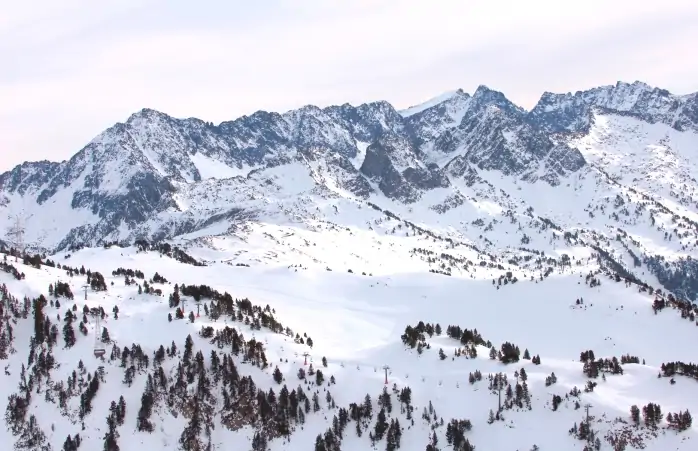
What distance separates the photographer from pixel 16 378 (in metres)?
113

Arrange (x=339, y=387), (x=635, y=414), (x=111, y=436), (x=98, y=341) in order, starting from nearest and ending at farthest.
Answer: (x=635, y=414) → (x=111, y=436) → (x=339, y=387) → (x=98, y=341)

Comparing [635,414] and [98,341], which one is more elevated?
[98,341]

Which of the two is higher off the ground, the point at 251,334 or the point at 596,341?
the point at 251,334

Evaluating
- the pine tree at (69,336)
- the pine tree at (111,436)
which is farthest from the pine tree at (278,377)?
the pine tree at (69,336)

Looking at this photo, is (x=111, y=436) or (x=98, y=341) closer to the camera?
(x=111, y=436)

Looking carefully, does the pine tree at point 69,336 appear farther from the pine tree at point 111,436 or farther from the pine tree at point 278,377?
the pine tree at point 278,377

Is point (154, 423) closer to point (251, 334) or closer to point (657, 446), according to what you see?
point (251, 334)

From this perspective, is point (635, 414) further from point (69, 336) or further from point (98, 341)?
point (69, 336)

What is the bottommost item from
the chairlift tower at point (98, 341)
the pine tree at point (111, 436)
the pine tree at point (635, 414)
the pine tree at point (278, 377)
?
the pine tree at point (111, 436)

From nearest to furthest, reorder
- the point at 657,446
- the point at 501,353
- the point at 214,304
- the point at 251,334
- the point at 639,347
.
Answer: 1. the point at 657,446
2. the point at 501,353
3. the point at 251,334
4. the point at 214,304
5. the point at 639,347

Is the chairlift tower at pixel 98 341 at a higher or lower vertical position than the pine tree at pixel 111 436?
higher

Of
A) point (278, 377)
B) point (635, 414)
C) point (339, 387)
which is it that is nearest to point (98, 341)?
point (278, 377)

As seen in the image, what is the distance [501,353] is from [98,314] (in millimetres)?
74510

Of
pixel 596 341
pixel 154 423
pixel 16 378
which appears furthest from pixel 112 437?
pixel 596 341
